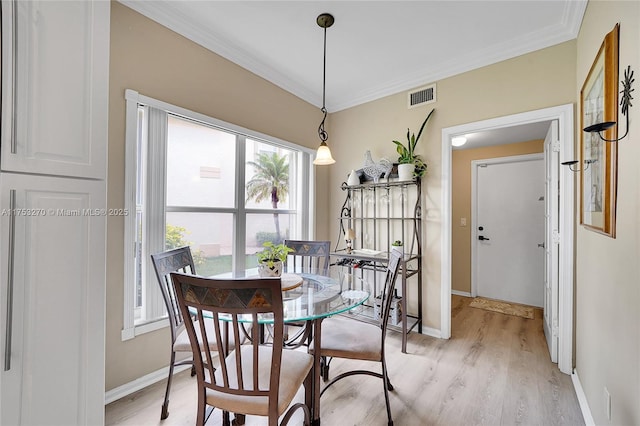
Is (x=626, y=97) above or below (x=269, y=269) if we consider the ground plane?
above

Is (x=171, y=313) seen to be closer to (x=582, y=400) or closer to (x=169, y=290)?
(x=169, y=290)

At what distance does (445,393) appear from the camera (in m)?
1.97

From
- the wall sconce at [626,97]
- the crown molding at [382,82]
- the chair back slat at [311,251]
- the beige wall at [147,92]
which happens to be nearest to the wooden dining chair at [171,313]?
the beige wall at [147,92]

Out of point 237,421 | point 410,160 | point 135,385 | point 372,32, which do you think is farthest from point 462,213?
point 135,385

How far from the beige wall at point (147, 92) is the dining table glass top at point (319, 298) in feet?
2.61

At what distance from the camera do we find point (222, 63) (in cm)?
255

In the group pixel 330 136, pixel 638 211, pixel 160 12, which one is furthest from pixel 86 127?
pixel 330 136

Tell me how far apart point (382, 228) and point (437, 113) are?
1.40 m

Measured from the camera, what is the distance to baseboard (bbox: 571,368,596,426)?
1635 mm

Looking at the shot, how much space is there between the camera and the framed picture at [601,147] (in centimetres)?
130

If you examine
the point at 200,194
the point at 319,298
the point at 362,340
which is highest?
the point at 200,194

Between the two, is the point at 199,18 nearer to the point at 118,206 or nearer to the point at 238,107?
the point at 238,107

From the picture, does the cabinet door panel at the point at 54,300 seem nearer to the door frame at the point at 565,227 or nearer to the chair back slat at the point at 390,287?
the chair back slat at the point at 390,287

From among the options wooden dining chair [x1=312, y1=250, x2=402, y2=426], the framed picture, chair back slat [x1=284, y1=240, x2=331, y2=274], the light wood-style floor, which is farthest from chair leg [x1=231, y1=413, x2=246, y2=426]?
the framed picture
